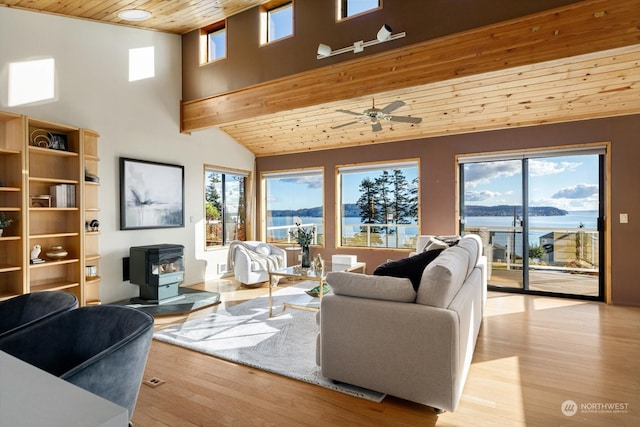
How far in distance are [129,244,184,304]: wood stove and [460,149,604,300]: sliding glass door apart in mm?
4499

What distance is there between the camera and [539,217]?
17.6 ft

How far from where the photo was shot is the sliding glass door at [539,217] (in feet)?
16.7

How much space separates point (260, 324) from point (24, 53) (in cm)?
405

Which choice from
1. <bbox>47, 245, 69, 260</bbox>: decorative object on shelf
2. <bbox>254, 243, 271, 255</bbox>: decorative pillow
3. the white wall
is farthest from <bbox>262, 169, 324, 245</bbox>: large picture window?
<bbox>47, 245, 69, 260</bbox>: decorative object on shelf

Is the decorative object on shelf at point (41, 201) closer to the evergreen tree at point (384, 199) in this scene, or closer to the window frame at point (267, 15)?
the window frame at point (267, 15)

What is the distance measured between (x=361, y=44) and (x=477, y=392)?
3.67 metres

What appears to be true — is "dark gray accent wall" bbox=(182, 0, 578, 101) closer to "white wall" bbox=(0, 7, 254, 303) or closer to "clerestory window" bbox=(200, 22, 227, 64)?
"clerestory window" bbox=(200, 22, 227, 64)

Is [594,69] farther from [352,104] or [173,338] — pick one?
[173,338]

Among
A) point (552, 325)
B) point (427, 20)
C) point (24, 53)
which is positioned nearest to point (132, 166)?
point (24, 53)

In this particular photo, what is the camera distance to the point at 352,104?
5.32 meters

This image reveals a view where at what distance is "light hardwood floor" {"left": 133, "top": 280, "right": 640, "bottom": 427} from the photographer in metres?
2.20

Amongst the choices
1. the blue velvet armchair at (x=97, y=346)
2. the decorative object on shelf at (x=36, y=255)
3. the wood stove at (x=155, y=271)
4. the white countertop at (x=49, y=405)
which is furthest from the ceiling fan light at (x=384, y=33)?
the decorative object on shelf at (x=36, y=255)

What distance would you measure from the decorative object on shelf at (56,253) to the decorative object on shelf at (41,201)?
0.49 meters

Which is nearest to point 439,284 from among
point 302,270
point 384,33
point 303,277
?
point 303,277
